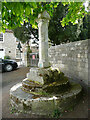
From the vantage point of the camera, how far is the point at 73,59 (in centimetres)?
384

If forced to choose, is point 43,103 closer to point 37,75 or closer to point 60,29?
point 37,75

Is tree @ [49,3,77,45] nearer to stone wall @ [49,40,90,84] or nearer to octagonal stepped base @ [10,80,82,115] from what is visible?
stone wall @ [49,40,90,84]

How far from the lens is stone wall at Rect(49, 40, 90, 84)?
3.36m

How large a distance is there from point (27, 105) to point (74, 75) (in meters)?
2.49

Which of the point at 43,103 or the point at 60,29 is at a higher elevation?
the point at 60,29

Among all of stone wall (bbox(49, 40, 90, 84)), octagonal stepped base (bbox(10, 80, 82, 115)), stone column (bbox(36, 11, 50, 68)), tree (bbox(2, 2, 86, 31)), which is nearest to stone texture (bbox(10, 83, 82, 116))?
octagonal stepped base (bbox(10, 80, 82, 115))

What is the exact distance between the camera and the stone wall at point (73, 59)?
3361mm

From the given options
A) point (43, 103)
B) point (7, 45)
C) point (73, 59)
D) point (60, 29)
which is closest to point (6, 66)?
point (73, 59)

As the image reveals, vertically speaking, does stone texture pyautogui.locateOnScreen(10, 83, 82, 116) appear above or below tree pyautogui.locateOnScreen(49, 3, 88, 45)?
below

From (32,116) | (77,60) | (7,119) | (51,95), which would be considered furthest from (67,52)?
(7,119)

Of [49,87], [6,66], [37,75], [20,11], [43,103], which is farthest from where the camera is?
[6,66]

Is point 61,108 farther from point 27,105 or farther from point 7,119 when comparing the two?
point 7,119

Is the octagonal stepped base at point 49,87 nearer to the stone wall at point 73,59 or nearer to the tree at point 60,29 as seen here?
the stone wall at point 73,59

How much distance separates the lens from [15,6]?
4.89 feet
